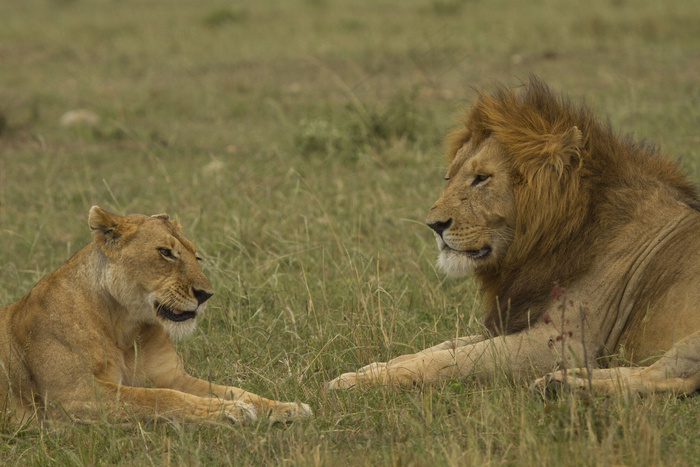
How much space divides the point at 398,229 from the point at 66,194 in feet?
8.77

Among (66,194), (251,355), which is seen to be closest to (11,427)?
(251,355)

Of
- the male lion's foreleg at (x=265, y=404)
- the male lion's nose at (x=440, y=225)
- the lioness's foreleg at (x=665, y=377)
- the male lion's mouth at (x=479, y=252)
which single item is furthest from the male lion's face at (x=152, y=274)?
the lioness's foreleg at (x=665, y=377)

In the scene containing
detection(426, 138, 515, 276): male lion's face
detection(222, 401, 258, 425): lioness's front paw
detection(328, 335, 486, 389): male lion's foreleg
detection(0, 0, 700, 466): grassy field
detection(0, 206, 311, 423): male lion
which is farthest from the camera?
detection(426, 138, 515, 276): male lion's face

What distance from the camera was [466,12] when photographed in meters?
14.7

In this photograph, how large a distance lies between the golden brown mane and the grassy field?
44 centimetres

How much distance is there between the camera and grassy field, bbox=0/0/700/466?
2934 mm

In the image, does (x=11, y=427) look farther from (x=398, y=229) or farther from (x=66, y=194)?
(x=66, y=194)

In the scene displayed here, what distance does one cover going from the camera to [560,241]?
11.5 feet

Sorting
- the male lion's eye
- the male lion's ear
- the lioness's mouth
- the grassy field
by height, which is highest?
the male lion's ear

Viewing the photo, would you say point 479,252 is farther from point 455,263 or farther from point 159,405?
point 159,405

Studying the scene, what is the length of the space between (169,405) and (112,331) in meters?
0.48

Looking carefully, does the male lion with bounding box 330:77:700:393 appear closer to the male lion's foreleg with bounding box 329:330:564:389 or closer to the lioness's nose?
the male lion's foreleg with bounding box 329:330:564:389

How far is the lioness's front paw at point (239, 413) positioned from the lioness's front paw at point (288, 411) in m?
0.07

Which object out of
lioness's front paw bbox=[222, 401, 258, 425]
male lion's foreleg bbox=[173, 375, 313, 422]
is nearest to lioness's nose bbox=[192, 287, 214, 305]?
male lion's foreleg bbox=[173, 375, 313, 422]
